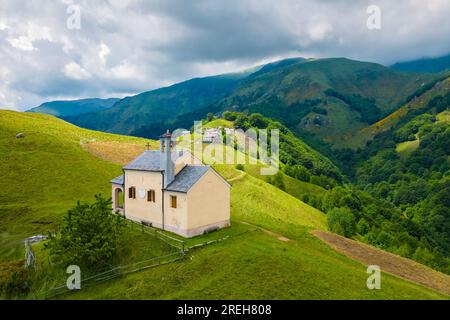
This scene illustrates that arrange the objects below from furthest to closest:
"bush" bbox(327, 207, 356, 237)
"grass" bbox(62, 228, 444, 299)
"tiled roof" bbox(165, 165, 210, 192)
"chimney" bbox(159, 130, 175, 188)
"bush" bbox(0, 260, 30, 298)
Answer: "bush" bbox(327, 207, 356, 237) → "chimney" bbox(159, 130, 175, 188) → "tiled roof" bbox(165, 165, 210, 192) → "bush" bbox(0, 260, 30, 298) → "grass" bbox(62, 228, 444, 299)

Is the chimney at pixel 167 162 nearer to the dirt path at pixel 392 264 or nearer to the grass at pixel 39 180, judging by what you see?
the grass at pixel 39 180

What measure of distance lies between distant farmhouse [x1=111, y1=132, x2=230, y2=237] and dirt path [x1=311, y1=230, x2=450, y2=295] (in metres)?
13.2

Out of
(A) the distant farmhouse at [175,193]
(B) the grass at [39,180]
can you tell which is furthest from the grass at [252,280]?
(B) the grass at [39,180]

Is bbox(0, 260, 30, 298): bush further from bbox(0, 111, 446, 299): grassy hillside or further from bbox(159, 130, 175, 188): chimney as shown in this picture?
bbox(159, 130, 175, 188): chimney

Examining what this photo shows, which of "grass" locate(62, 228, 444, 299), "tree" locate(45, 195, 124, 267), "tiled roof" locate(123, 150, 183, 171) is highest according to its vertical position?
"tiled roof" locate(123, 150, 183, 171)

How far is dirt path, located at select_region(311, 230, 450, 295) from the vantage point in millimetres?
34250

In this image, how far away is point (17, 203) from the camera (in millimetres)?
56500

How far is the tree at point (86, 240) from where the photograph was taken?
107ft

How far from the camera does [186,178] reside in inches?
1572

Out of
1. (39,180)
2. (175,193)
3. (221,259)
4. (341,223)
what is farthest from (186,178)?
(341,223)

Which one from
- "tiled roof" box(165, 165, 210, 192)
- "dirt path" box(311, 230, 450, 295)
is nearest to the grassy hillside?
"dirt path" box(311, 230, 450, 295)

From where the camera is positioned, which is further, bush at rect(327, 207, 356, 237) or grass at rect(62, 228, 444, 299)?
bush at rect(327, 207, 356, 237)
